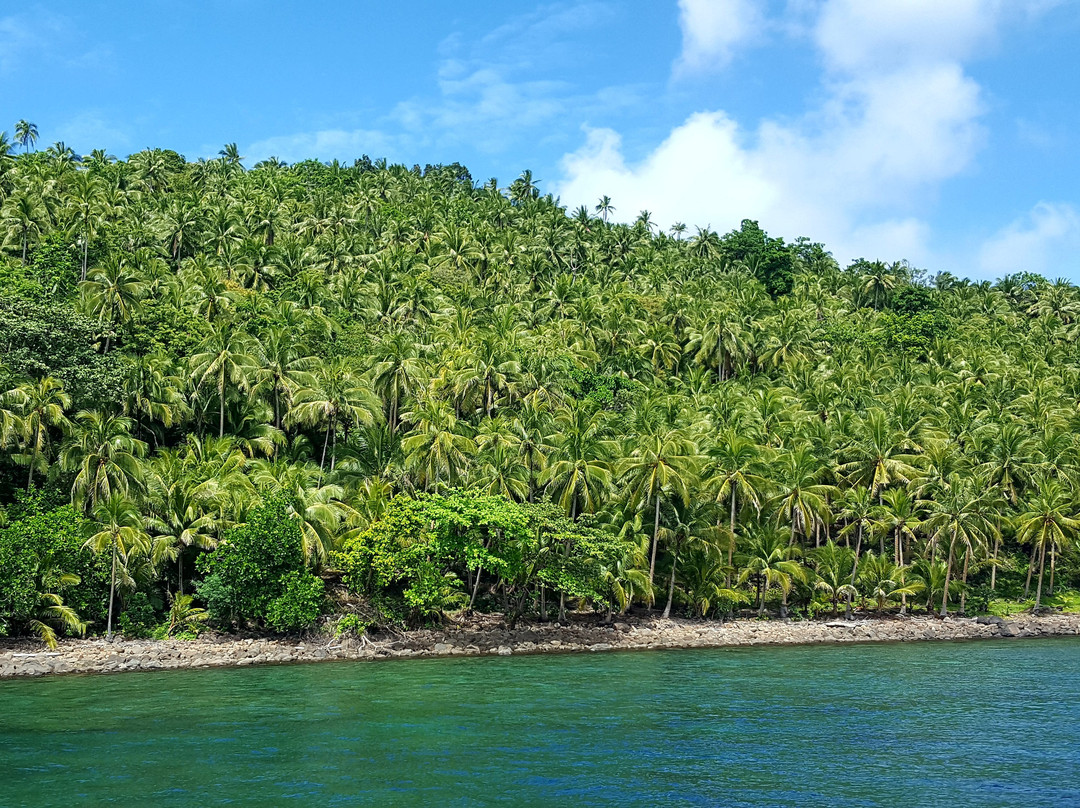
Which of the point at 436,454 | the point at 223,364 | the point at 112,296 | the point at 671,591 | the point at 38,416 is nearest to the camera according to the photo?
the point at 38,416

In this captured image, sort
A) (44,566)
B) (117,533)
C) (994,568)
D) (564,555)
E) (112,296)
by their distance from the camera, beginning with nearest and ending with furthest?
(44,566) < (117,533) < (564,555) < (112,296) < (994,568)

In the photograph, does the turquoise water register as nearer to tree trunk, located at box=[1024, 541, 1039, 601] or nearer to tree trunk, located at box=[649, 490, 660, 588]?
tree trunk, located at box=[649, 490, 660, 588]

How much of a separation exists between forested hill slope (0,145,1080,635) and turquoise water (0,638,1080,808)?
7530 mm

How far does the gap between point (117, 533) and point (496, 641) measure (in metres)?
20.4

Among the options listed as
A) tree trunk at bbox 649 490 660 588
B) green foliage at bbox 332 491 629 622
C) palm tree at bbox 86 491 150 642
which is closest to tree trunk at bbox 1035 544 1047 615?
tree trunk at bbox 649 490 660 588

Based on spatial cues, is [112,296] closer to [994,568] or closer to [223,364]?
[223,364]

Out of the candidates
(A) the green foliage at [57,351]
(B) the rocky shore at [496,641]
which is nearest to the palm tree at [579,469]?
(B) the rocky shore at [496,641]

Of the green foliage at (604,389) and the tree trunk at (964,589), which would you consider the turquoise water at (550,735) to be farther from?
the green foliage at (604,389)

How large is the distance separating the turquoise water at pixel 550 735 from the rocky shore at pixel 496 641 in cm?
241

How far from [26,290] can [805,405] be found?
57998mm

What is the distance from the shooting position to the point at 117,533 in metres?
46.6

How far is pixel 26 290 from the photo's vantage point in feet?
205

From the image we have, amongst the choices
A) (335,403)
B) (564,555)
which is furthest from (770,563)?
(335,403)

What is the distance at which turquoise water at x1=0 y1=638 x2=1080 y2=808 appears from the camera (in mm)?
25188
